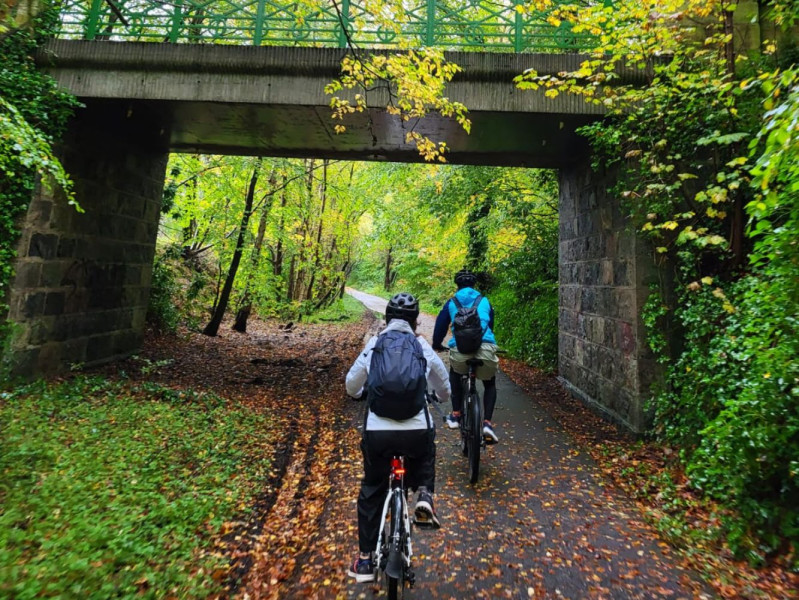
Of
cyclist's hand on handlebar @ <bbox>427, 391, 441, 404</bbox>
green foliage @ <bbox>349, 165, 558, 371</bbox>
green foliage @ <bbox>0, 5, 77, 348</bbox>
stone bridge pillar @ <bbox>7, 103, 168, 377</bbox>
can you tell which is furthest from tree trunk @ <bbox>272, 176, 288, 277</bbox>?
cyclist's hand on handlebar @ <bbox>427, 391, 441, 404</bbox>

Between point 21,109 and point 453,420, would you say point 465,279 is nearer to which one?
point 453,420

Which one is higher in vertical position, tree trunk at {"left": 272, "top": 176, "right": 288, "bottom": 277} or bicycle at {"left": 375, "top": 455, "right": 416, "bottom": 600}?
tree trunk at {"left": 272, "top": 176, "right": 288, "bottom": 277}

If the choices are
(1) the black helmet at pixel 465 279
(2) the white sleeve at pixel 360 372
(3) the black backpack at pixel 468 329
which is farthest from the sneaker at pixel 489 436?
(2) the white sleeve at pixel 360 372

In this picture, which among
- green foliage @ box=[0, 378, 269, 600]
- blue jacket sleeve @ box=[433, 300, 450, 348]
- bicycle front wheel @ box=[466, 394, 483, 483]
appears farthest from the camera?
blue jacket sleeve @ box=[433, 300, 450, 348]

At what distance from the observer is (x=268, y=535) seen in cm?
354

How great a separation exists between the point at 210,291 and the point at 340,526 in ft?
47.8

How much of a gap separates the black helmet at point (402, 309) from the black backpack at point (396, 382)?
0.29 meters

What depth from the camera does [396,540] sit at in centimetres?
258

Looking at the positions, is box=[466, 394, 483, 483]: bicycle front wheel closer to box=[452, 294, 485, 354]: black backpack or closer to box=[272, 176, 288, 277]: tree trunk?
box=[452, 294, 485, 354]: black backpack

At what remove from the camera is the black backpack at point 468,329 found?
4.73m

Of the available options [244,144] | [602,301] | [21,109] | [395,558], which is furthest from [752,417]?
[21,109]

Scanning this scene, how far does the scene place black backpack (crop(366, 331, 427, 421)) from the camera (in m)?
2.65

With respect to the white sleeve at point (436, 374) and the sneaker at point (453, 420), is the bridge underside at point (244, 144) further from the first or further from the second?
the white sleeve at point (436, 374)

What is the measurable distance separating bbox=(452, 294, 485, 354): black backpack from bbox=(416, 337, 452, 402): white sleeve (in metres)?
1.58
